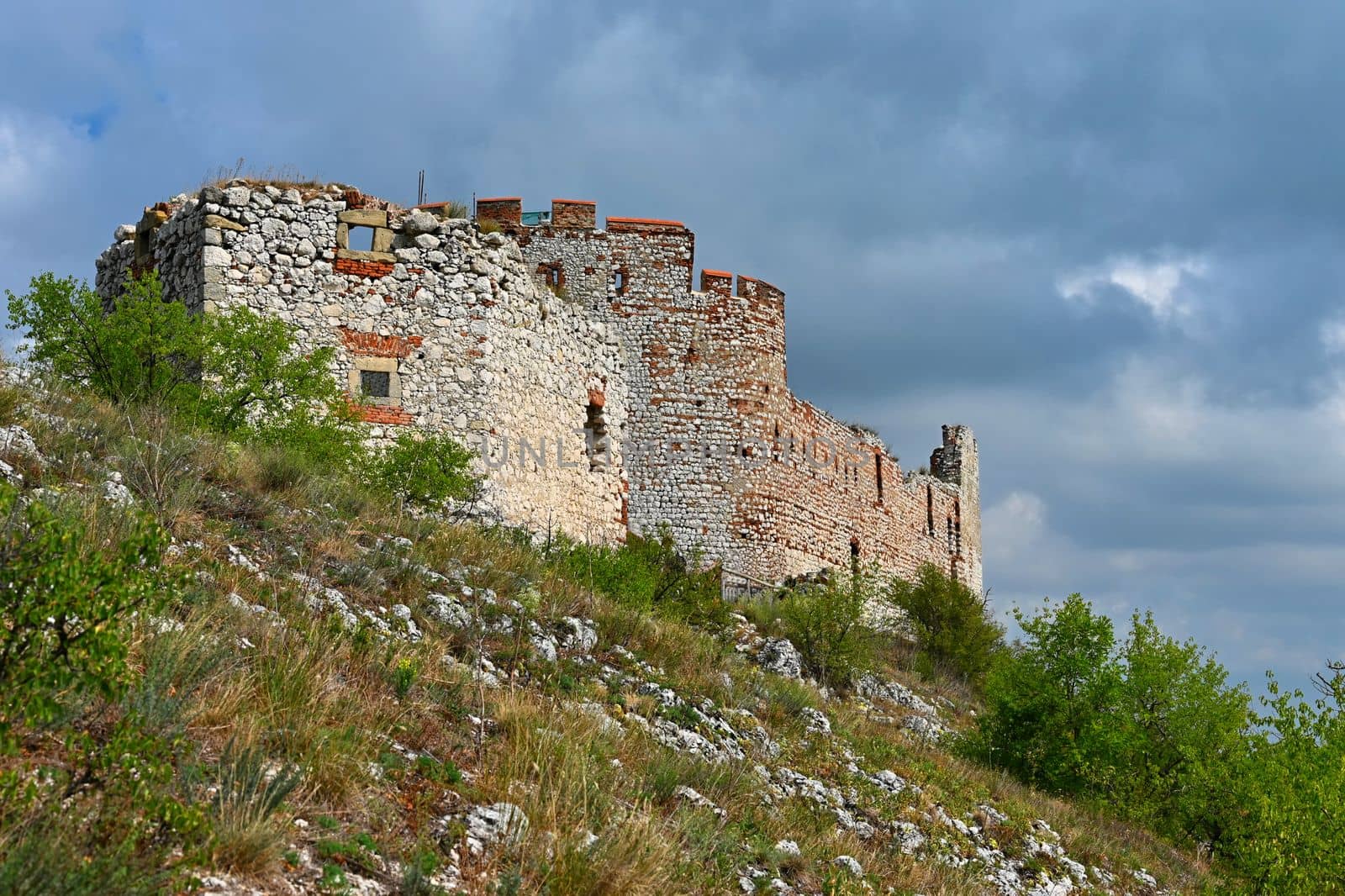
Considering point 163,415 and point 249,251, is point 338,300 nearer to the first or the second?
point 249,251

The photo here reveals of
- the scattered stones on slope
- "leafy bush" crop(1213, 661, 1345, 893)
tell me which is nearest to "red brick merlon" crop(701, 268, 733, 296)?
the scattered stones on slope

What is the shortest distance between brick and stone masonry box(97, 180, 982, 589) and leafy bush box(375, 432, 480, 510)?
4.47ft

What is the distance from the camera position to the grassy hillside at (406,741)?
3846 mm

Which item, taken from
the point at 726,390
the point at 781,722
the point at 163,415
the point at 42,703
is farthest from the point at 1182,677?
the point at 42,703

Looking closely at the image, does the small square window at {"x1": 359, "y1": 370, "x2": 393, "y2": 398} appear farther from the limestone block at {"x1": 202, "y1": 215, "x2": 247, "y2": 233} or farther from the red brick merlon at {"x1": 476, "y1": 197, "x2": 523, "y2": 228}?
the red brick merlon at {"x1": 476, "y1": 197, "x2": 523, "y2": 228}

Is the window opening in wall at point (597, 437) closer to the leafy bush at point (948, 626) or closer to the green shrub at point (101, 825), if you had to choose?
the leafy bush at point (948, 626)

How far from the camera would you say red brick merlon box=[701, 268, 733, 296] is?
927 inches

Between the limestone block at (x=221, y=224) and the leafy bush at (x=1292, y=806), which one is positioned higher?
the limestone block at (x=221, y=224)

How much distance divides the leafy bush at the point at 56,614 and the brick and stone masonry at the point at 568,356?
1030 centimetres

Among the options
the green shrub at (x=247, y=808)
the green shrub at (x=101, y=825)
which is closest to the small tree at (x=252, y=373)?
the green shrub at (x=247, y=808)

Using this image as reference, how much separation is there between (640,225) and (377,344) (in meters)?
10.3

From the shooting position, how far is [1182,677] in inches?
566

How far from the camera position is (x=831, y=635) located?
55.4ft

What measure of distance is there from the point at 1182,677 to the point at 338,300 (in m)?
12.4
